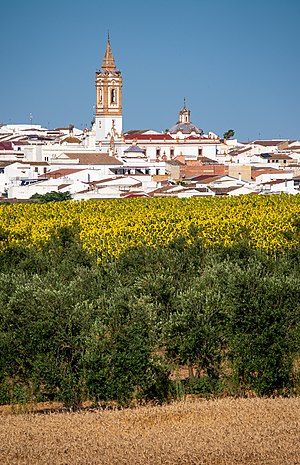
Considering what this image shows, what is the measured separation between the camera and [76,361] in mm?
30203

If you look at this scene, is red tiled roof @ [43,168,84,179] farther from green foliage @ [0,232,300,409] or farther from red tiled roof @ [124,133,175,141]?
green foliage @ [0,232,300,409]

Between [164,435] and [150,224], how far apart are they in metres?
31.3

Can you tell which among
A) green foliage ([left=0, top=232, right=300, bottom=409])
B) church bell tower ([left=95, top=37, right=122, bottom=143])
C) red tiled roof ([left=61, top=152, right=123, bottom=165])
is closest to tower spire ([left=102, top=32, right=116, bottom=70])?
church bell tower ([left=95, top=37, right=122, bottom=143])

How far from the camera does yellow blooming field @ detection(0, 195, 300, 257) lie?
51.7 meters

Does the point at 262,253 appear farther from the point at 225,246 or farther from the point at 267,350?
the point at 267,350

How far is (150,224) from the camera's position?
55.7m

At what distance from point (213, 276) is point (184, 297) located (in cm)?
357

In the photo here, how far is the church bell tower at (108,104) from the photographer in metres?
175

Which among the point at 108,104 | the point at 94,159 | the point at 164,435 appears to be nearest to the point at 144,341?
the point at 164,435

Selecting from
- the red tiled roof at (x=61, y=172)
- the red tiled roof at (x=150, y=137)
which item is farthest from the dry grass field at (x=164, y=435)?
the red tiled roof at (x=150, y=137)

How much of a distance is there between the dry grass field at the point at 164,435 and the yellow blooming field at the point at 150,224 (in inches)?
860

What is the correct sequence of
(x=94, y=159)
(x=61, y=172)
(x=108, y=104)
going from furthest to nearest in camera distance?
(x=108, y=104)
(x=94, y=159)
(x=61, y=172)

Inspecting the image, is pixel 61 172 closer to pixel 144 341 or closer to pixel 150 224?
pixel 150 224

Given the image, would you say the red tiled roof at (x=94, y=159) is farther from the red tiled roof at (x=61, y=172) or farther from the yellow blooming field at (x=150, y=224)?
the yellow blooming field at (x=150, y=224)
